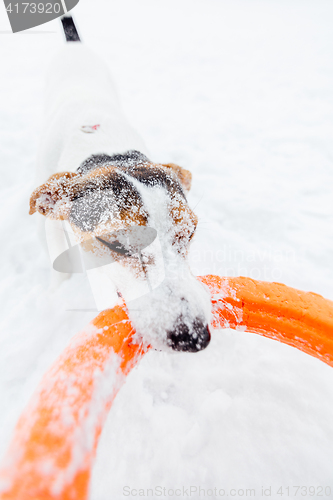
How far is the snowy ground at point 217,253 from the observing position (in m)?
1.75

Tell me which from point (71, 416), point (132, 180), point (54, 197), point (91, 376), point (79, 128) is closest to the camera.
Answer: point (71, 416)

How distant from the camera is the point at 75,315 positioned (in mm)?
2854

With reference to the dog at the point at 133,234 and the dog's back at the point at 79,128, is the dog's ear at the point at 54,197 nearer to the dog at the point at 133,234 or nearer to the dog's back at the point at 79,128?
the dog at the point at 133,234

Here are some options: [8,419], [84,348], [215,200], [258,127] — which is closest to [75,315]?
[8,419]

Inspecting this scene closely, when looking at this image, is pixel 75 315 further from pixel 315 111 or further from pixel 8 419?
pixel 315 111

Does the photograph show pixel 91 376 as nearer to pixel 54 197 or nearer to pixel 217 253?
pixel 54 197

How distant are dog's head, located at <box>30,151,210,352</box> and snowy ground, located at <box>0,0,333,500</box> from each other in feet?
2.40

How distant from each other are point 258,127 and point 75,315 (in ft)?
19.4

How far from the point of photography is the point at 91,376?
1.48 metres

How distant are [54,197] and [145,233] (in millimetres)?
892

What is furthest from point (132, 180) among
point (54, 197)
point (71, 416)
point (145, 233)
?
point (71, 416)

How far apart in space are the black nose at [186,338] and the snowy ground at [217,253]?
0.69 meters

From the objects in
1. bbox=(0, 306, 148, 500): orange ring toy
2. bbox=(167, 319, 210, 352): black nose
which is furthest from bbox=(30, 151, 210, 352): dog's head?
bbox=(0, 306, 148, 500): orange ring toy

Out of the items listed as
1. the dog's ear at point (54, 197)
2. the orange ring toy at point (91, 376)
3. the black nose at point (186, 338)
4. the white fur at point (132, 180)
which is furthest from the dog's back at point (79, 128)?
the black nose at point (186, 338)
